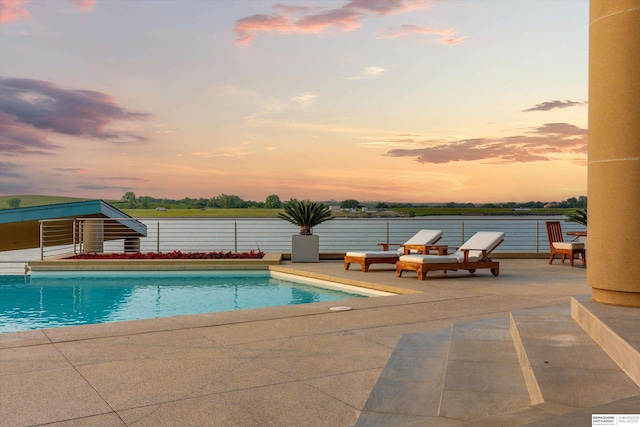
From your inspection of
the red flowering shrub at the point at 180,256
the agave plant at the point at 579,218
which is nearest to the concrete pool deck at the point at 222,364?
the red flowering shrub at the point at 180,256

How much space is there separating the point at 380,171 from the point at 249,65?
10.3m

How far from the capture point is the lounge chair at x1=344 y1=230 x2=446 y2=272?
10781 millimetres

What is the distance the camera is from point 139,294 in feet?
32.2

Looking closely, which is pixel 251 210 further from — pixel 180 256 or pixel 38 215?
pixel 180 256

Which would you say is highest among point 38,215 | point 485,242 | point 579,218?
point 38,215

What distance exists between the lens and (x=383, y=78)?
1819 centimetres

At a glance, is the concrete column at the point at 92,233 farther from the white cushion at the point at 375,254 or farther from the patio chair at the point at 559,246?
the patio chair at the point at 559,246

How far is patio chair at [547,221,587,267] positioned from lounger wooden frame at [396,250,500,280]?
264 cm

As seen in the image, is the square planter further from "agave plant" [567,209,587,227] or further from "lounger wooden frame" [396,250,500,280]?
"agave plant" [567,209,587,227]

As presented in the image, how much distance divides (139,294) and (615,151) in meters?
7.63

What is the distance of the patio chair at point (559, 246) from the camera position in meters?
11.9

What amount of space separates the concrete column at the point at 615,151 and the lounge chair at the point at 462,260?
474cm

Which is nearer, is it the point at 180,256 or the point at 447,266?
the point at 447,266

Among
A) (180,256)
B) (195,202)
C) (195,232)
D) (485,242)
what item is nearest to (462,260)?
(485,242)
